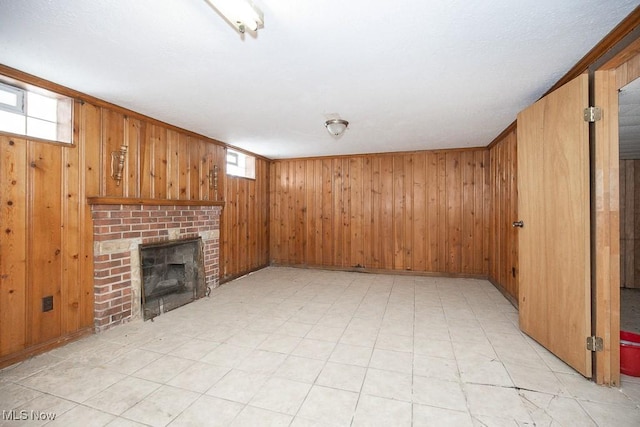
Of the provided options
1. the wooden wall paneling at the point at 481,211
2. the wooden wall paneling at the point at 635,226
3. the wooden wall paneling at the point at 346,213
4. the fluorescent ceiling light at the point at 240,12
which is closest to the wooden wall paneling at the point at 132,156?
the fluorescent ceiling light at the point at 240,12

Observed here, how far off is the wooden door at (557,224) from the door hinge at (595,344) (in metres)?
0.03

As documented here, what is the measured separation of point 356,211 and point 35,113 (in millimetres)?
4314

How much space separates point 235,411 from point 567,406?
1944 millimetres

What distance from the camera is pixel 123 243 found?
278 cm

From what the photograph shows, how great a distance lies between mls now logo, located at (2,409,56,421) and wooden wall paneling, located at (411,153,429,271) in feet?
15.1

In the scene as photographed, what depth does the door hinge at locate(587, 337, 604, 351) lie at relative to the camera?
1.80 m

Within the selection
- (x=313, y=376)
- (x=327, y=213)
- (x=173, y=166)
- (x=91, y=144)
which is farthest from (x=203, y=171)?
(x=313, y=376)

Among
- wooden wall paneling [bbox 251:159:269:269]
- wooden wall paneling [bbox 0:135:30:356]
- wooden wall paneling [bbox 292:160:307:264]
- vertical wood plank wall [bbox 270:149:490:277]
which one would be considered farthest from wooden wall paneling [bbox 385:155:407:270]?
wooden wall paneling [bbox 0:135:30:356]

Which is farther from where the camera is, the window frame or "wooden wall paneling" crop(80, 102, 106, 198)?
"wooden wall paneling" crop(80, 102, 106, 198)

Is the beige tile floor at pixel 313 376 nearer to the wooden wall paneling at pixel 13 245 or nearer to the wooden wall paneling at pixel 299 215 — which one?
the wooden wall paneling at pixel 13 245

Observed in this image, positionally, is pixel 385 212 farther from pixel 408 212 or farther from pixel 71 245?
pixel 71 245

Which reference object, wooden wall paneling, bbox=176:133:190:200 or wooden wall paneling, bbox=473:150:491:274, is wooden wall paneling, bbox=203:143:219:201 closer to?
wooden wall paneling, bbox=176:133:190:200

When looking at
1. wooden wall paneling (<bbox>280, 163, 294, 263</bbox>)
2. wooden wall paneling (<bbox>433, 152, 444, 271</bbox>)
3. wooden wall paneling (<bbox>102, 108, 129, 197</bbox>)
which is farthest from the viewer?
wooden wall paneling (<bbox>280, 163, 294, 263</bbox>)

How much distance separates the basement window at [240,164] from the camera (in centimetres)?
466
